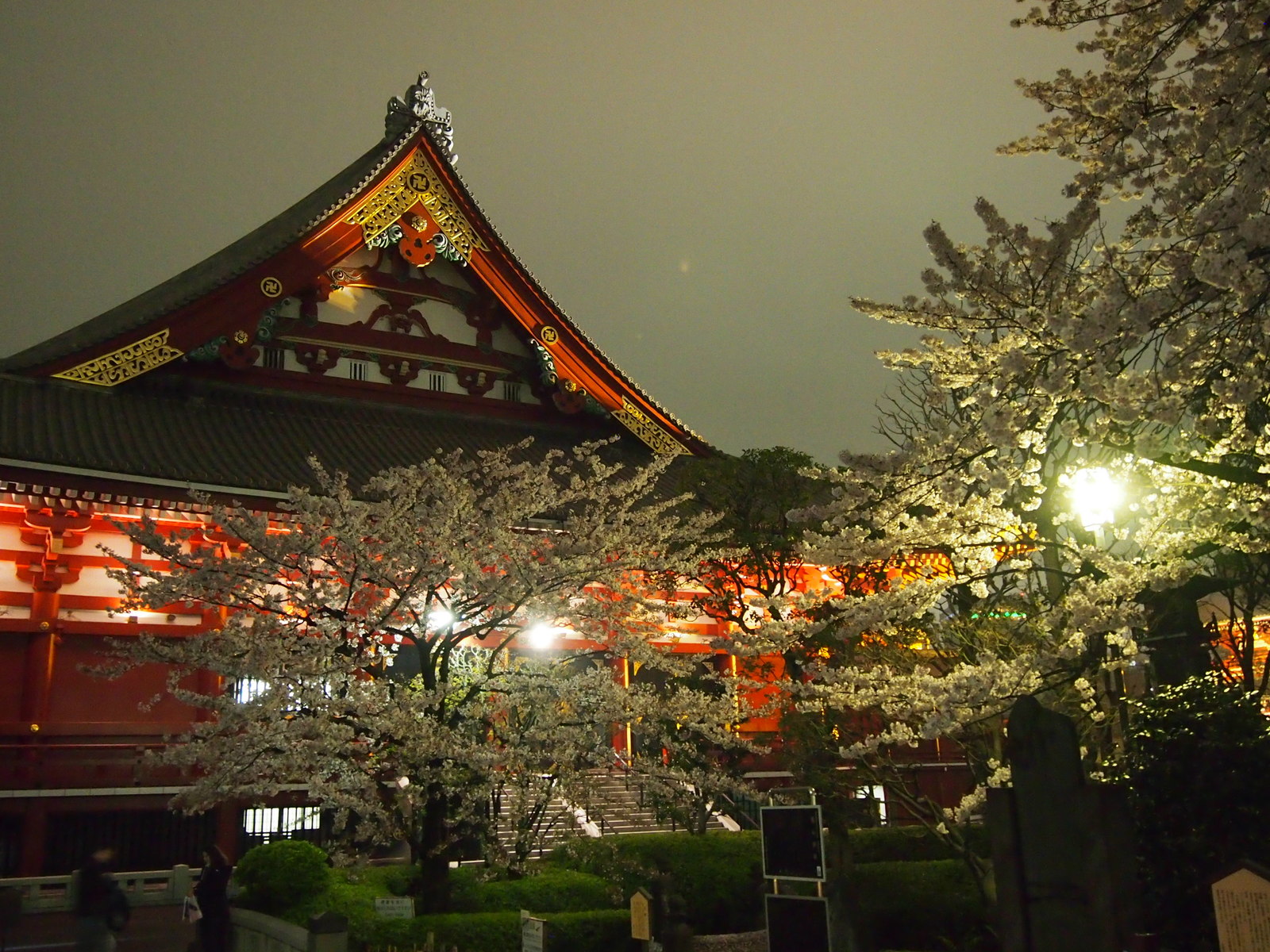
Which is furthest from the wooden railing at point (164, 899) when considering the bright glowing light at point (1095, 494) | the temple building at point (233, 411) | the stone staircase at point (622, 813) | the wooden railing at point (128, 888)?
the bright glowing light at point (1095, 494)

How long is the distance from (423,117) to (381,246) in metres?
3.36

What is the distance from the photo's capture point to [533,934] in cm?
1043

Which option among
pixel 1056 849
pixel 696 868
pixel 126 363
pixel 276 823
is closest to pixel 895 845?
pixel 696 868

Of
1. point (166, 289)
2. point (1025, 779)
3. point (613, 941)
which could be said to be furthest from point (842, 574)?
point (166, 289)

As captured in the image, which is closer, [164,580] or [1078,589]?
[1078,589]

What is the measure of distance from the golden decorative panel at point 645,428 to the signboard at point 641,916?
51.8 feet

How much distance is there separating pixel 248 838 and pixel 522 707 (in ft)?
27.2

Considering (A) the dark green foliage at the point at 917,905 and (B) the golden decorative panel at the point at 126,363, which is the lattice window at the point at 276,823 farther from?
(A) the dark green foliage at the point at 917,905

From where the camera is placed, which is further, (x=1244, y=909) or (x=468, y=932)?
(x=468, y=932)

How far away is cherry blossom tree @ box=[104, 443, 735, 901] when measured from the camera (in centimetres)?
1158

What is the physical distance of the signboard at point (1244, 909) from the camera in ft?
21.2

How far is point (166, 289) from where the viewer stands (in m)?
29.0

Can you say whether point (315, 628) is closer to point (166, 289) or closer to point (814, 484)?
point (814, 484)

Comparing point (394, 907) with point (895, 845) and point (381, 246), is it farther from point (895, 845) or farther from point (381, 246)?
point (381, 246)
